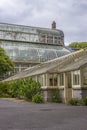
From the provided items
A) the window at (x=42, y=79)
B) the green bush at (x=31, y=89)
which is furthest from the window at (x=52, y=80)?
the green bush at (x=31, y=89)

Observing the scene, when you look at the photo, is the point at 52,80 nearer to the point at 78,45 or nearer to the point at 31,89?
the point at 31,89

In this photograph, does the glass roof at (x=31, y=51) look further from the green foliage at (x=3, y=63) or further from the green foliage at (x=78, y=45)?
the green foliage at (x=3, y=63)

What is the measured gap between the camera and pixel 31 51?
62.5m

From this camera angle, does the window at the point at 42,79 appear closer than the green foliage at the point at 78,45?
Yes

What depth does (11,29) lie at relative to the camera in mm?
67875

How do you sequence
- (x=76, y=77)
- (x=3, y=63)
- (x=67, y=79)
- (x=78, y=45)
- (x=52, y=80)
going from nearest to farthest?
(x=76, y=77) < (x=67, y=79) < (x=52, y=80) < (x=3, y=63) < (x=78, y=45)

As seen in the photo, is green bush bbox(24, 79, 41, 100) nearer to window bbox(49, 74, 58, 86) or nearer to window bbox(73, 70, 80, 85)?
window bbox(49, 74, 58, 86)

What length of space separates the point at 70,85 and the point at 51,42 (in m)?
44.5

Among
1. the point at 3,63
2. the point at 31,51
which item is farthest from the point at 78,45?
the point at 3,63

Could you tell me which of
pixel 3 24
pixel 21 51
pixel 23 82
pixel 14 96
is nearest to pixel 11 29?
pixel 3 24

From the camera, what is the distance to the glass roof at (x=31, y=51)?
199ft

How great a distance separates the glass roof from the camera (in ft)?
199

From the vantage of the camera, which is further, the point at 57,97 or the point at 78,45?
the point at 78,45

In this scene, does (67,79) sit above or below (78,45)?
below
